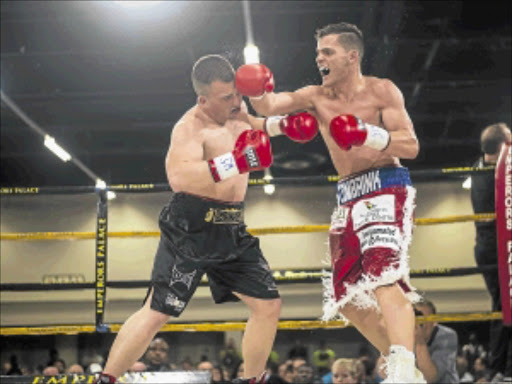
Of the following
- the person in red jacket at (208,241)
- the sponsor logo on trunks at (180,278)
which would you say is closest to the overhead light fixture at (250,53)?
the person in red jacket at (208,241)

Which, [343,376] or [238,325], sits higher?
[238,325]

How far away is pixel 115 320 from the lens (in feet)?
38.4

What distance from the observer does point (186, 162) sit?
2.43 metres

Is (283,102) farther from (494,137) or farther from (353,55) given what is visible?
(494,137)

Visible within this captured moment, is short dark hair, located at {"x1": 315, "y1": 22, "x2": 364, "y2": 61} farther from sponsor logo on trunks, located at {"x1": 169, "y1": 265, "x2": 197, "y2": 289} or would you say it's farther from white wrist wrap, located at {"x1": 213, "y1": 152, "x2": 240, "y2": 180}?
sponsor logo on trunks, located at {"x1": 169, "y1": 265, "x2": 197, "y2": 289}

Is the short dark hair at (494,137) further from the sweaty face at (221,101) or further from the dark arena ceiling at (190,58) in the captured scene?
the dark arena ceiling at (190,58)

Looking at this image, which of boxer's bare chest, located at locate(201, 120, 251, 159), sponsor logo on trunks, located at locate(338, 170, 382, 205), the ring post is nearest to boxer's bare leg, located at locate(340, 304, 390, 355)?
sponsor logo on trunks, located at locate(338, 170, 382, 205)

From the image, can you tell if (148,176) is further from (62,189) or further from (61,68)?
(62,189)

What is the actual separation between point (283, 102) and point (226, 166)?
390 millimetres

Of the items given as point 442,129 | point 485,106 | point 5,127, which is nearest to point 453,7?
point 485,106

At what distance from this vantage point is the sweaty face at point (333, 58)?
2.46m

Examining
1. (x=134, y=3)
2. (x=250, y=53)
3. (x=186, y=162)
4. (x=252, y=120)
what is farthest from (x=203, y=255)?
(x=134, y=3)

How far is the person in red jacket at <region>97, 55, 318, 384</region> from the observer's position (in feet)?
8.00

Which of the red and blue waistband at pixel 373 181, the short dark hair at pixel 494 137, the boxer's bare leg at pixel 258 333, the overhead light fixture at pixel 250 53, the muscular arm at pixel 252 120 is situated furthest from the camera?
the overhead light fixture at pixel 250 53
